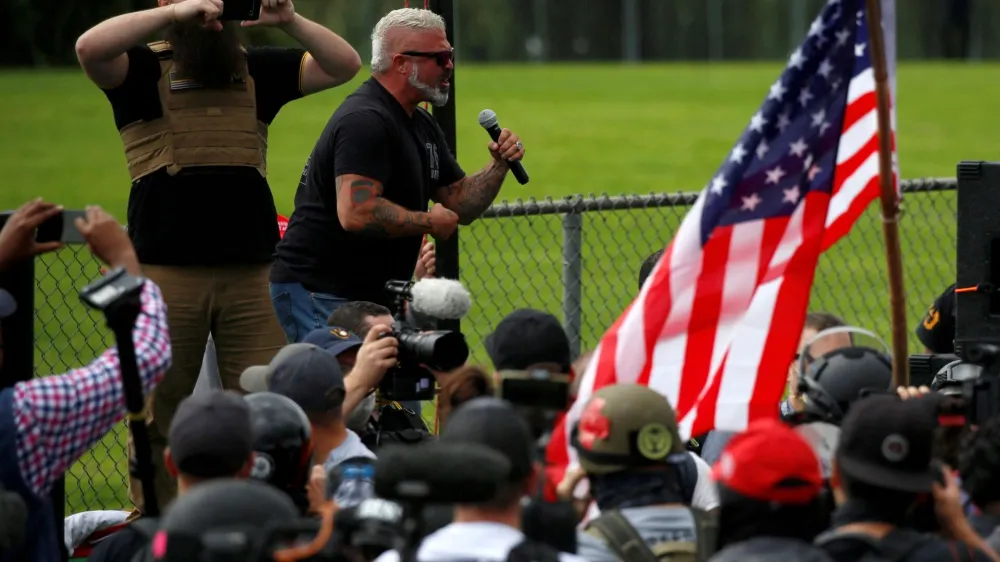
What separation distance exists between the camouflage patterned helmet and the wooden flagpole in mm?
1010

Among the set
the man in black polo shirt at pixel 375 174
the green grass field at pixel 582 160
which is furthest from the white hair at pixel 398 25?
the green grass field at pixel 582 160

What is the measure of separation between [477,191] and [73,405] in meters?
3.13

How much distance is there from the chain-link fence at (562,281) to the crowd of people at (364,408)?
51.3 inches

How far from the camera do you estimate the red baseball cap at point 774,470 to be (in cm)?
407

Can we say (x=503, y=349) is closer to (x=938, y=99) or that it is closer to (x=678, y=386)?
(x=678, y=386)

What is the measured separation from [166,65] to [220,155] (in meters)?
0.41

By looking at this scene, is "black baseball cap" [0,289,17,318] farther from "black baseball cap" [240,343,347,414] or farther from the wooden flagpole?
the wooden flagpole

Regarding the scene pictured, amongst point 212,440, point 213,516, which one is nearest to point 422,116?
point 212,440

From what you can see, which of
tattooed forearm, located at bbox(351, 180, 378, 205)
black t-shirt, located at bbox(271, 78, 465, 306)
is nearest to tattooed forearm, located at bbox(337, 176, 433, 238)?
tattooed forearm, located at bbox(351, 180, 378, 205)

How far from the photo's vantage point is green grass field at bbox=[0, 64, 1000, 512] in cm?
1412

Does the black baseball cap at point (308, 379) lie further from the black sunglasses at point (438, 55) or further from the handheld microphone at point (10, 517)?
the black sunglasses at point (438, 55)

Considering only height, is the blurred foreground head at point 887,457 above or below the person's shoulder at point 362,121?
below

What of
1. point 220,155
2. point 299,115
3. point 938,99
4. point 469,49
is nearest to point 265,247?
point 220,155

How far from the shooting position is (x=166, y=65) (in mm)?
6793
